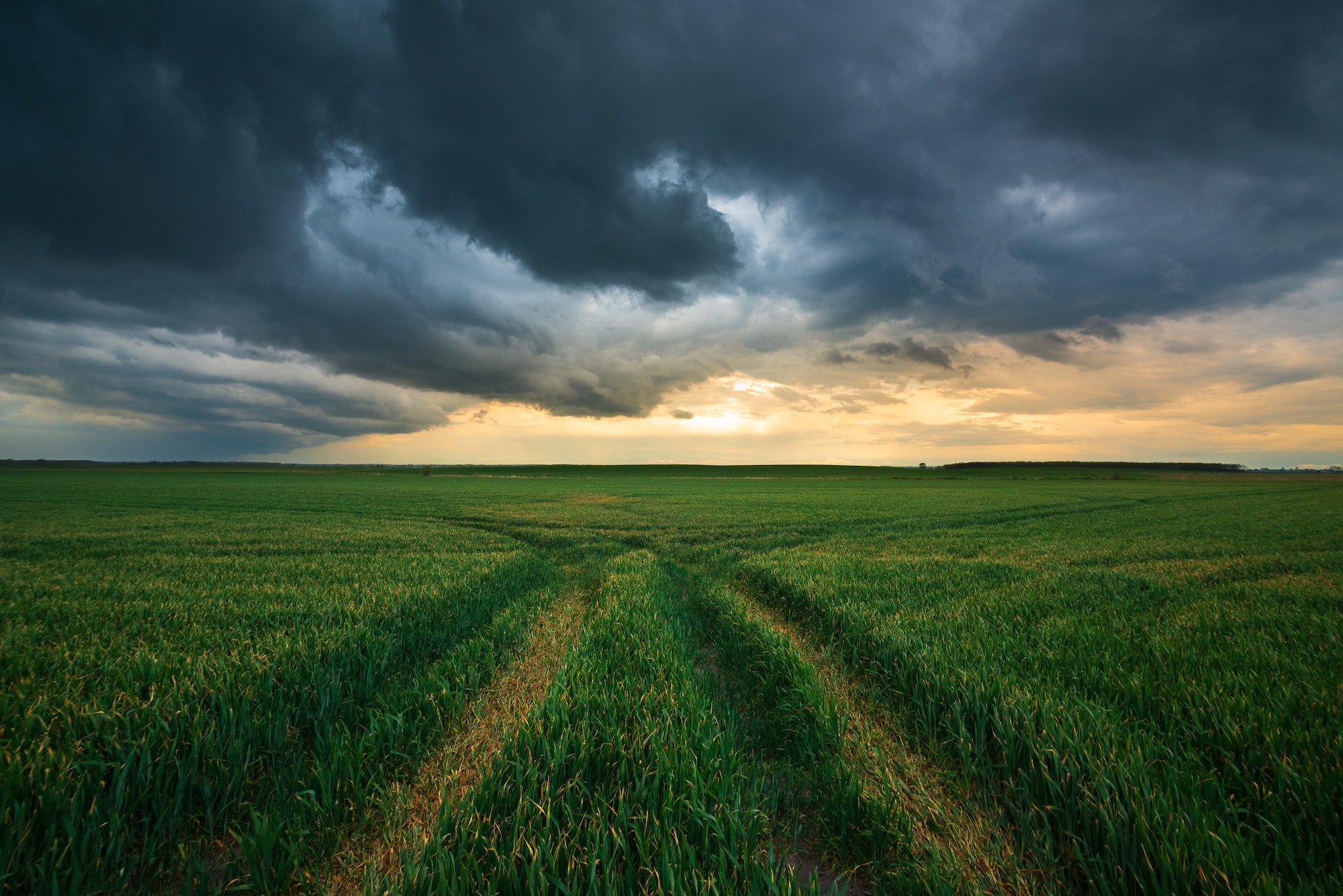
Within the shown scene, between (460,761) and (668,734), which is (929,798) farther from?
(460,761)

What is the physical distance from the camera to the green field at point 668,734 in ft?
10.2

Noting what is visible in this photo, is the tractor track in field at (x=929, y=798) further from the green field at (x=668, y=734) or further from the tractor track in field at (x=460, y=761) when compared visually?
the tractor track in field at (x=460, y=761)

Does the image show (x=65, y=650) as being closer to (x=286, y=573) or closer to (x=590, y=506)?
(x=286, y=573)

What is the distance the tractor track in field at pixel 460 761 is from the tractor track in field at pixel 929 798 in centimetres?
328

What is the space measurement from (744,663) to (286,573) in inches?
414

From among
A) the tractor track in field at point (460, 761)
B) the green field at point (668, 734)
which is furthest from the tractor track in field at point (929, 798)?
the tractor track in field at point (460, 761)

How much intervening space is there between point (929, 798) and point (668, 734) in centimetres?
220

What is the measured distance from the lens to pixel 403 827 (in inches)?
143

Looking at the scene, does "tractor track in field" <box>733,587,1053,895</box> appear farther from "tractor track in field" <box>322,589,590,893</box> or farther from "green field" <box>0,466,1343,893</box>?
"tractor track in field" <box>322,589,590,893</box>

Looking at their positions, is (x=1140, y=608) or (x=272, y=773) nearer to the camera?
(x=272, y=773)

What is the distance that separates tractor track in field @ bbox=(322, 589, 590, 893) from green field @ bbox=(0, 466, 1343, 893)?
0.04 m

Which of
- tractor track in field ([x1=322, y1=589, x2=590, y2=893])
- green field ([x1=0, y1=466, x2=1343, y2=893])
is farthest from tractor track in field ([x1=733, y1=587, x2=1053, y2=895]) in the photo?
tractor track in field ([x1=322, y1=589, x2=590, y2=893])

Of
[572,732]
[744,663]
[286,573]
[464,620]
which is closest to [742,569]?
[744,663]

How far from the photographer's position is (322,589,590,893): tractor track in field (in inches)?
131
